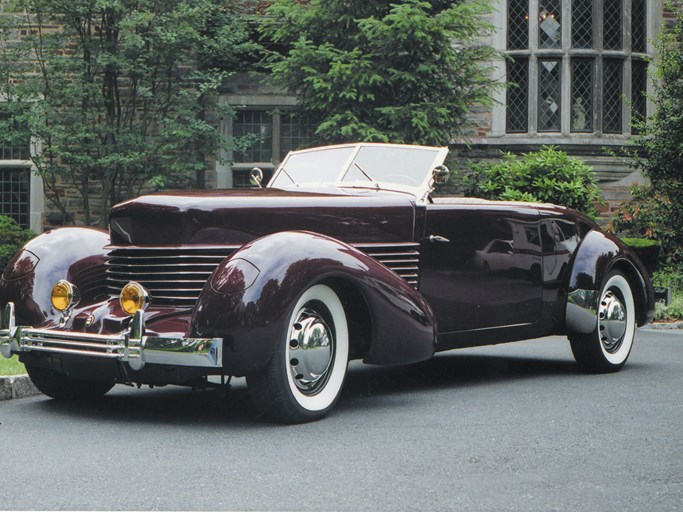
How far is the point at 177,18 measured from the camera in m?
14.8

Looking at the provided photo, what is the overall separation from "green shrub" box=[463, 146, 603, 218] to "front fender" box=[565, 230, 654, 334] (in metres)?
5.36

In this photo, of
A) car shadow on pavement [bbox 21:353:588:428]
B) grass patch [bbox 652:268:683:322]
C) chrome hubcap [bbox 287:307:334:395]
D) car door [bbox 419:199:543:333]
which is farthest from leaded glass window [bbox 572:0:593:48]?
chrome hubcap [bbox 287:307:334:395]

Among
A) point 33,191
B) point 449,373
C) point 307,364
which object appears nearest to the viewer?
point 307,364

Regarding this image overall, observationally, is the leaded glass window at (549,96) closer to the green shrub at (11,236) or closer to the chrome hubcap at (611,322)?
the green shrub at (11,236)

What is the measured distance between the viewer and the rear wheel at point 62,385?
652cm

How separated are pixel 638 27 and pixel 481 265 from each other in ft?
34.9

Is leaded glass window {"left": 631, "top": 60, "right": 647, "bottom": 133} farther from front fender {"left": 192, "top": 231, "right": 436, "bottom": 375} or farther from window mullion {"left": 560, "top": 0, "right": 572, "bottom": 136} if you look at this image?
front fender {"left": 192, "top": 231, "right": 436, "bottom": 375}

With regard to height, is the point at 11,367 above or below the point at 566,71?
below

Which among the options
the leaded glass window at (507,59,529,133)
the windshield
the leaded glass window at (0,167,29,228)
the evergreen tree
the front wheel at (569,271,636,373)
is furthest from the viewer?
the leaded glass window at (0,167,29,228)

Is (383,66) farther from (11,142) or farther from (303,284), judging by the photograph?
(303,284)

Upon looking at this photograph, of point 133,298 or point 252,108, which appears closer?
point 133,298

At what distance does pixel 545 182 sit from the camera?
14.0 metres

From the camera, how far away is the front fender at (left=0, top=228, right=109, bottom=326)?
644 cm

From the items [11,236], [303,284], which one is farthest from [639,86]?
[303,284]
